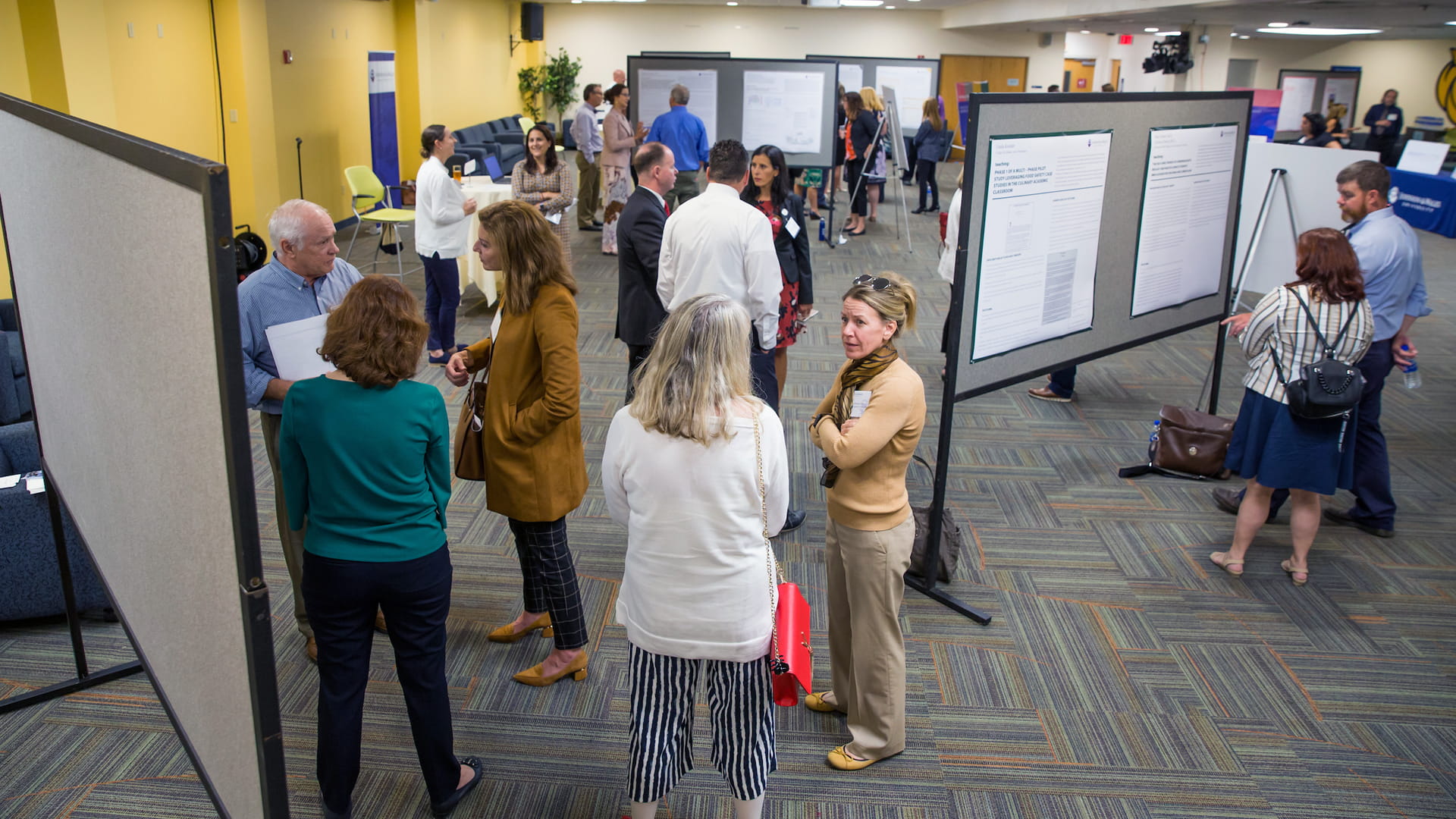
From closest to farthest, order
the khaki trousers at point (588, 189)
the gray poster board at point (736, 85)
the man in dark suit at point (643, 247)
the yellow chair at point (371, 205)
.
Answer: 1. the man in dark suit at point (643, 247)
2. the yellow chair at point (371, 205)
3. the gray poster board at point (736, 85)
4. the khaki trousers at point (588, 189)

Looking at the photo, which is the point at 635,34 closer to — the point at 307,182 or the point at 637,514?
the point at 307,182

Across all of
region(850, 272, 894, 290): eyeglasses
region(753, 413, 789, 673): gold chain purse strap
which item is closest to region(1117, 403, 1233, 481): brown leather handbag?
region(850, 272, 894, 290): eyeglasses

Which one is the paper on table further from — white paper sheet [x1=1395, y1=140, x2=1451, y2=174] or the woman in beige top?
white paper sheet [x1=1395, y1=140, x2=1451, y2=174]

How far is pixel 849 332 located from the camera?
101 inches

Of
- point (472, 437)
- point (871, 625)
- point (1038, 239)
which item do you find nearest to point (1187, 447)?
point (1038, 239)

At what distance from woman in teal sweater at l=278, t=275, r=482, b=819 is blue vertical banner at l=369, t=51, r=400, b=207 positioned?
30.7 feet

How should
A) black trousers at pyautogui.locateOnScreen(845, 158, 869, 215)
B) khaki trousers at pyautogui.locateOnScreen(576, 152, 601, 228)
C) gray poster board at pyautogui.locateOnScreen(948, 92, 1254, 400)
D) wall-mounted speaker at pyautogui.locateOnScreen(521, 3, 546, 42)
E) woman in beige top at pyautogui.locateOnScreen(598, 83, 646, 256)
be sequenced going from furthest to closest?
wall-mounted speaker at pyautogui.locateOnScreen(521, 3, 546, 42)
black trousers at pyautogui.locateOnScreen(845, 158, 869, 215)
khaki trousers at pyautogui.locateOnScreen(576, 152, 601, 228)
woman in beige top at pyautogui.locateOnScreen(598, 83, 646, 256)
gray poster board at pyautogui.locateOnScreen(948, 92, 1254, 400)

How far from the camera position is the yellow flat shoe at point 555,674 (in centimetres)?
305

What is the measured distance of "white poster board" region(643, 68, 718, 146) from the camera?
29.8 feet

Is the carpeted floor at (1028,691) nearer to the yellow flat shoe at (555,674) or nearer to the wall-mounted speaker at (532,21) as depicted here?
the yellow flat shoe at (555,674)

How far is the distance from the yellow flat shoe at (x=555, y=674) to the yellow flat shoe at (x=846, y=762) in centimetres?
83

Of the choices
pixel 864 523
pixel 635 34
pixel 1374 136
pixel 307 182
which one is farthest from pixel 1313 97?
pixel 864 523

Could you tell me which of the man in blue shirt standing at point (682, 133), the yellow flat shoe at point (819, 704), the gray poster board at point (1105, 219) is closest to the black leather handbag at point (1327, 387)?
the gray poster board at point (1105, 219)

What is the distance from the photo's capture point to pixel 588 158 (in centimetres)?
1047
